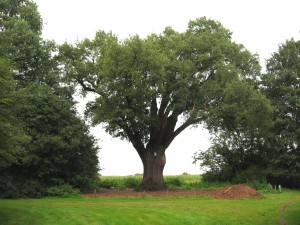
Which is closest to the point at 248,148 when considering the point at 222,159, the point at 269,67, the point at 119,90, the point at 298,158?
the point at 222,159

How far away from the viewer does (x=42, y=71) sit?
38781mm

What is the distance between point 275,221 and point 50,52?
92.9 feet

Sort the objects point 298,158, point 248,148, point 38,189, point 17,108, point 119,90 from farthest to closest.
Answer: point 248,148
point 298,158
point 119,90
point 38,189
point 17,108

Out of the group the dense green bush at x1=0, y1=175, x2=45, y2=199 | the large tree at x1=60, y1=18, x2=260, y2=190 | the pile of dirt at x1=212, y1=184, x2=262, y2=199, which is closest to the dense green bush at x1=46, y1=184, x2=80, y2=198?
the dense green bush at x1=0, y1=175, x2=45, y2=199

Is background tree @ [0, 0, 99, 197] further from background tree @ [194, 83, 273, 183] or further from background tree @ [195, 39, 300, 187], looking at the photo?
background tree @ [195, 39, 300, 187]

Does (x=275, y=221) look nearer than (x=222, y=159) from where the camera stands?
Yes

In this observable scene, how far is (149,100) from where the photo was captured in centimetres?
3547

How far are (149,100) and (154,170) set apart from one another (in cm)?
852

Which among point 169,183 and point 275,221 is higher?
point 169,183

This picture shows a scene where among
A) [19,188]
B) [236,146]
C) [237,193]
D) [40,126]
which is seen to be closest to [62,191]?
[19,188]

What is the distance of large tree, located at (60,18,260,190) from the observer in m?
32.9

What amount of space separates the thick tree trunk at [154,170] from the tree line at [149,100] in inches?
4.2

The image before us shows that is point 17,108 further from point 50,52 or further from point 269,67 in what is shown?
point 269,67

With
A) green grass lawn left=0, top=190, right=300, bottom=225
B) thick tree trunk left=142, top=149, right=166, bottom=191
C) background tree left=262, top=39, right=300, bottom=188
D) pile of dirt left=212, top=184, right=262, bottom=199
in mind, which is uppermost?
background tree left=262, top=39, right=300, bottom=188
